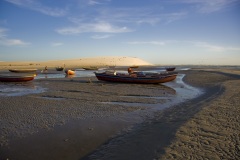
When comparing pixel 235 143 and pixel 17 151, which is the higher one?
pixel 235 143

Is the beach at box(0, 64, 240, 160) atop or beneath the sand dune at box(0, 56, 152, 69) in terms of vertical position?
beneath

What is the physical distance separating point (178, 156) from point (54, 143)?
3.83 m

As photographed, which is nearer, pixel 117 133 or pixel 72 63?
pixel 117 133

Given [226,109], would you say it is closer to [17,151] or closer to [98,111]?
[98,111]

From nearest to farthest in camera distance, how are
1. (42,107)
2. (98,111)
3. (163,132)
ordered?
(163,132)
(98,111)
(42,107)

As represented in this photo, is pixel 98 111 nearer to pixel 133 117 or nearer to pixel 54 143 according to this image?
pixel 133 117

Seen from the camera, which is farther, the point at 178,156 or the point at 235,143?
the point at 235,143

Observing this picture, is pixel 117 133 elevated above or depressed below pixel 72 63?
below

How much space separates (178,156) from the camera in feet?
16.5

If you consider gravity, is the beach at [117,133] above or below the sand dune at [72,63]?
below

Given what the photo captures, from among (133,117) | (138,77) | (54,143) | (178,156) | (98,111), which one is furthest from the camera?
(138,77)

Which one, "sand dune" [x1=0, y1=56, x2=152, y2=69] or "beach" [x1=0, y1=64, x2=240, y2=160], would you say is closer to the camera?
"beach" [x1=0, y1=64, x2=240, y2=160]

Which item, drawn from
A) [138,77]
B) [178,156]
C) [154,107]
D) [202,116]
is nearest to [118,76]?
[138,77]

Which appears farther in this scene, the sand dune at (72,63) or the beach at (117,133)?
the sand dune at (72,63)
